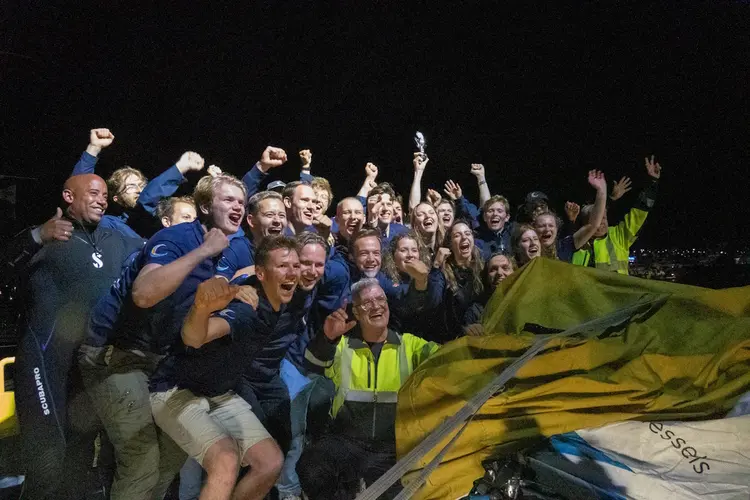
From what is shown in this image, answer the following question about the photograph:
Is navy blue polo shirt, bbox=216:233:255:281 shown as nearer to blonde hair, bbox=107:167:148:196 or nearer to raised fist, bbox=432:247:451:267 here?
blonde hair, bbox=107:167:148:196

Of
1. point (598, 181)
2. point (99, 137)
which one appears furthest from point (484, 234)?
point (99, 137)

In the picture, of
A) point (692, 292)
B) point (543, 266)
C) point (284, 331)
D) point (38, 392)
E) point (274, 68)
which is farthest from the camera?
point (274, 68)

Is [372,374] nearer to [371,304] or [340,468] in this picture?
[371,304]

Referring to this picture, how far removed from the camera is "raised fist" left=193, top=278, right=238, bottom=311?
2.42 meters

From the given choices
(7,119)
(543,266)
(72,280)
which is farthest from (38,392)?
(543,266)

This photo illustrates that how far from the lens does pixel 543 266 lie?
268 cm

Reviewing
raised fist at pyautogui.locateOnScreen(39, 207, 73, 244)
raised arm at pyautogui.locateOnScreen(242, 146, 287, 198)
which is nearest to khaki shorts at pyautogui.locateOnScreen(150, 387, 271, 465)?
raised fist at pyautogui.locateOnScreen(39, 207, 73, 244)

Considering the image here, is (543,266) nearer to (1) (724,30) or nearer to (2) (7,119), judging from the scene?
(2) (7,119)

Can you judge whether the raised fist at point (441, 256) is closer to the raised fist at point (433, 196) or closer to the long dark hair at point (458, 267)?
the long dark hair at point (458, 267)

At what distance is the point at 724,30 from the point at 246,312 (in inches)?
307

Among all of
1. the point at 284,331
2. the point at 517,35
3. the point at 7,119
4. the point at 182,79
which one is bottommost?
the point at 284,331

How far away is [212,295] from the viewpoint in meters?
2.44

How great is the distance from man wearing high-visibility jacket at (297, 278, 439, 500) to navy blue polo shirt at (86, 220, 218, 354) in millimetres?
895

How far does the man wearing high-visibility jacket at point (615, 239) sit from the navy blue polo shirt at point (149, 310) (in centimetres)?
380
